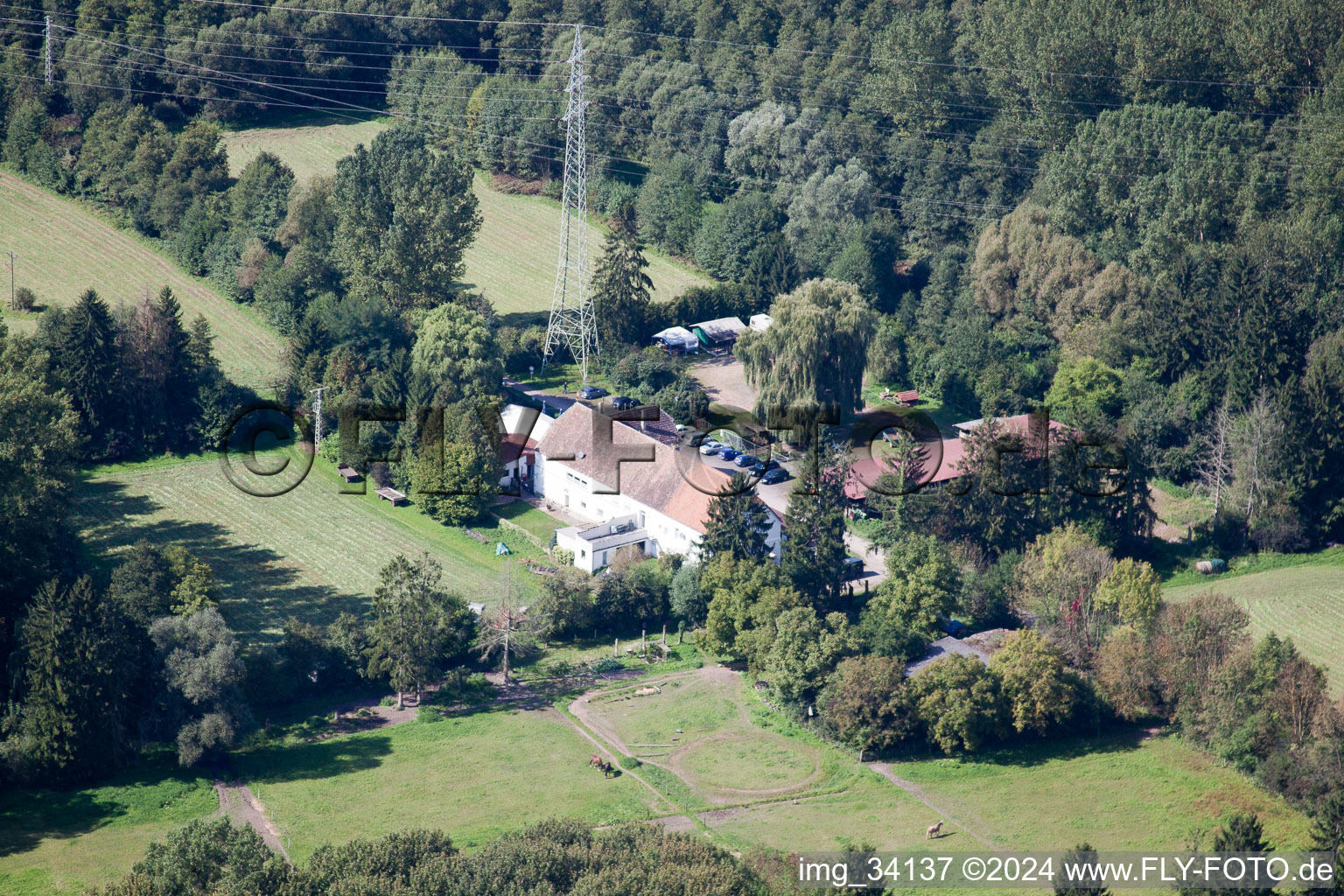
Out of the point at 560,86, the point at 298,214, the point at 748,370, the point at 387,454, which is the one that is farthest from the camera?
the point at 560,86

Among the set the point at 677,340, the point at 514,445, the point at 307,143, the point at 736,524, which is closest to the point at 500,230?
the point at 307,143

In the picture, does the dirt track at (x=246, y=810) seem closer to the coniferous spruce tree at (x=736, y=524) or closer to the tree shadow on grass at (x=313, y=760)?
the tree shadow on grass at (x=313, y=760)

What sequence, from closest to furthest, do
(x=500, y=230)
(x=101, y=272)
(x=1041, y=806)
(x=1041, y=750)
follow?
1. (x=1041, y=806)
2. (x=1041, y=750)
3. (x=101, y=272)
4. (x=500, y=230)

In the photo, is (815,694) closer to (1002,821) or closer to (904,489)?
(1002,821)

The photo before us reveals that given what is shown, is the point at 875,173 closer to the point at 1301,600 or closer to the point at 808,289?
the point at 808,289

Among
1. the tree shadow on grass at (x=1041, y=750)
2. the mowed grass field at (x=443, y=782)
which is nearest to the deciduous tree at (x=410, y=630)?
the mowed grass field at (x=443, y=782)

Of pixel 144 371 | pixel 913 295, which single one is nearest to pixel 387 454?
pixel 144 371

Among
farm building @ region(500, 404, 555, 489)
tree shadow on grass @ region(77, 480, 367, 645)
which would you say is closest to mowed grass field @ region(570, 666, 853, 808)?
tree shadow on grass @ region(77, 480, 367, 645)
